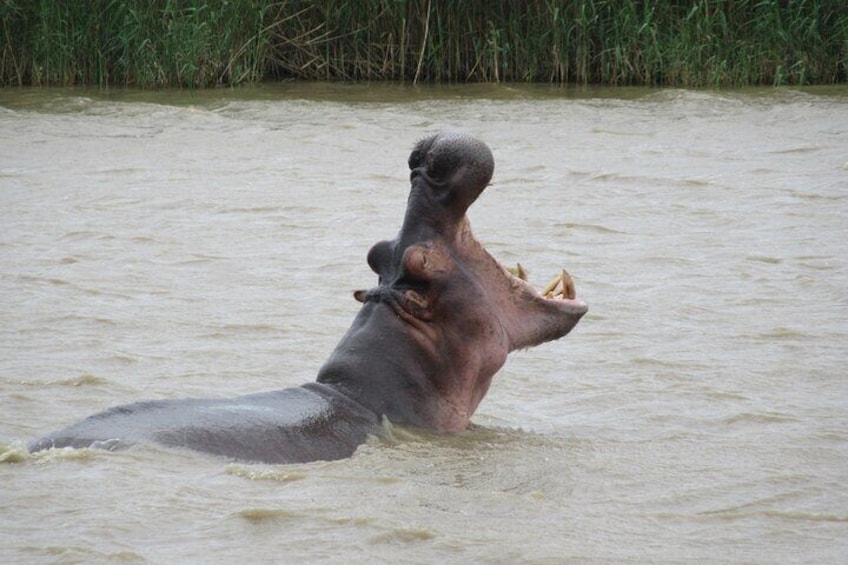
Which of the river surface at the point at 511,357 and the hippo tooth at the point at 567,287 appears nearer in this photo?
the river surface at the point at 511,357

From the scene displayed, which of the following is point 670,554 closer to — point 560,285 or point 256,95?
point 560,285

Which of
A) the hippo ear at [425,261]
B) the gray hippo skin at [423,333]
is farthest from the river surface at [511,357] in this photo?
the hippo ear at [425,261]

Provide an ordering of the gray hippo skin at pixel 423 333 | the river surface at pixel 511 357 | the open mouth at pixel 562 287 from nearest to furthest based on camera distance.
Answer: the river surface at pixel 511 357
the gray hippo skin at pixel 423 333
the open mouth at pixel 562 287

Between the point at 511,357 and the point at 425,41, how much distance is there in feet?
31.5

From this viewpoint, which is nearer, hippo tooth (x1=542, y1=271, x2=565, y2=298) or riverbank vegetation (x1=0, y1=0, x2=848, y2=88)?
hippo tooth (x1=542, y1=271, x2=565, y2=298)

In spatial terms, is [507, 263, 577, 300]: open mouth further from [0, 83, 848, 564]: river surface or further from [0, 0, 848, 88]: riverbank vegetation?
[0, 0, 848, 88]: riverbank vegetation

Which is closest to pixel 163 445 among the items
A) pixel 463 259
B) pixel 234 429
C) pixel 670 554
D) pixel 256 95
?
pixel 234 429

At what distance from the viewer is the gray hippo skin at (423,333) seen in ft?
13.0

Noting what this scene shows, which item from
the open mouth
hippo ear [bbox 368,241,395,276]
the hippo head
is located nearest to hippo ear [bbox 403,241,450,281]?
the hippo head

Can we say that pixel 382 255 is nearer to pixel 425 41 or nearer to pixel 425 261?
pixel 425 261

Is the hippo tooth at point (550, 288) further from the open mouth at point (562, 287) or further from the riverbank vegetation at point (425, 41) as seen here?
the riverbank vegetation at point (425, 41)

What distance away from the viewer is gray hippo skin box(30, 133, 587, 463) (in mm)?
3947

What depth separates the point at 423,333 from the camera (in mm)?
4098

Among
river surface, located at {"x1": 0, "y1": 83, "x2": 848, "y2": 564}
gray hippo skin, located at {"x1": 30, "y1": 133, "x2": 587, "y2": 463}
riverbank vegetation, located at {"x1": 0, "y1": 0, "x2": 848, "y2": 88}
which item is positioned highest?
riverbank vegetation, located at {"x1": 0, "y1": 0, "x2": 848, "y2": 88}
